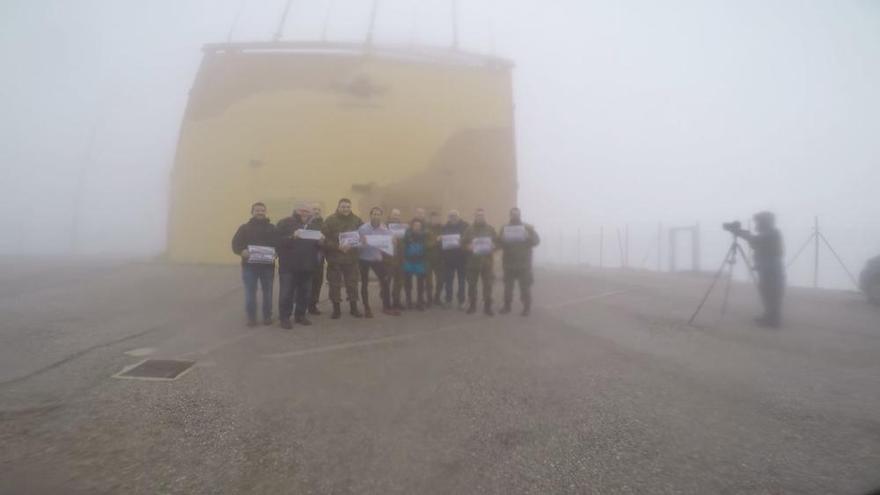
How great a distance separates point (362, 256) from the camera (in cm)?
578

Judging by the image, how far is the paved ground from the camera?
2.15 meters

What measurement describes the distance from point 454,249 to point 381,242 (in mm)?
1265

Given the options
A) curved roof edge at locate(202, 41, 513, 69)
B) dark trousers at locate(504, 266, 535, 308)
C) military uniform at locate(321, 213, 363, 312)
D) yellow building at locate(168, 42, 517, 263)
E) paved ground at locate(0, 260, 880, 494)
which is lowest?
paved ground at locate(0, 260, 880, 494)

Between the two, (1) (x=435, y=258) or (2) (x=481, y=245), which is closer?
(2) (x=481, y=245)

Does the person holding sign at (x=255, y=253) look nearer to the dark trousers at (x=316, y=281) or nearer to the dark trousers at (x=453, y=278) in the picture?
the dark trousers at (x=316, y=281)

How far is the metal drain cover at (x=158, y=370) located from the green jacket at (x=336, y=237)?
2149 mm


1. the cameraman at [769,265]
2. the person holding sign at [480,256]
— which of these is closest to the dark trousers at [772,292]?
the cameraman at [769,265]

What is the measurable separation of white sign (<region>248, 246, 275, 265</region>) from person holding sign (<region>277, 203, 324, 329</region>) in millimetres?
114

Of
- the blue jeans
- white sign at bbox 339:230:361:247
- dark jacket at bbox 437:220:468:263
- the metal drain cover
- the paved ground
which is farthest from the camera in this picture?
dark jacket at bbox 437:220:468:263

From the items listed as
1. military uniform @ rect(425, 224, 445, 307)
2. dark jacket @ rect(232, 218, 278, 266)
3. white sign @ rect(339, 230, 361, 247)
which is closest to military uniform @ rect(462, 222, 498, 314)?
military uniform @ rect(425, 224, 445, 307)

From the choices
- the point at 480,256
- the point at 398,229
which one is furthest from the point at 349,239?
the point at 480,256

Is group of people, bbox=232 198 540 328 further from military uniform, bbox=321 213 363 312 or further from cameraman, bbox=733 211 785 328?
cameraman, bbox=733 211 785 328

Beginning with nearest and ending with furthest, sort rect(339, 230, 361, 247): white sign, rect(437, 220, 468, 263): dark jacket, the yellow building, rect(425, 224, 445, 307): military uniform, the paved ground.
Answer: the paved ground, rect(339, 230, 361, 247): white sign, rect(425, 224, 445, 307): military uniform, rect(437, 220, 468, 263): dark jacket, the yellow building

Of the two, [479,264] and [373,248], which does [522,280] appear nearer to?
[479,264]
